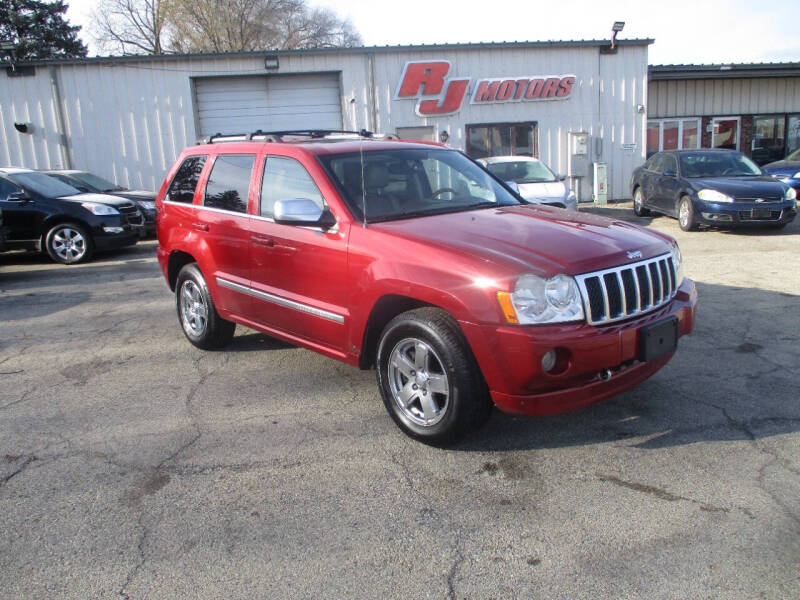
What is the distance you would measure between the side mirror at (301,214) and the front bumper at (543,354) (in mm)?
1240

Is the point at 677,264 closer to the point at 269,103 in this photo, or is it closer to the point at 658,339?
the point at 658,339

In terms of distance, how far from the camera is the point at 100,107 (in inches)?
687

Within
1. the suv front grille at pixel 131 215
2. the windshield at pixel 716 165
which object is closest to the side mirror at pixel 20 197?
the suv front grille at pixel 131 215

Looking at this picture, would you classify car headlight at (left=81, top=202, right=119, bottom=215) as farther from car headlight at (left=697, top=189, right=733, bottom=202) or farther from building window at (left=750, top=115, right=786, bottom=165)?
building window at (left=750, top=115, right=786, bottom=165)

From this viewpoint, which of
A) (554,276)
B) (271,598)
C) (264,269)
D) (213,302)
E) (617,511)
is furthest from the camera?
(213,302)

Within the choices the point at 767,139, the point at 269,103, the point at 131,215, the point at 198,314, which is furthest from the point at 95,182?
the point at 767,139

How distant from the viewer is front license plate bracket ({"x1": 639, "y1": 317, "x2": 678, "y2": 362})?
3471mm

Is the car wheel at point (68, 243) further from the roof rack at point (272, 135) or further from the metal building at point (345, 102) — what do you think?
the metal building at point (345, 102)

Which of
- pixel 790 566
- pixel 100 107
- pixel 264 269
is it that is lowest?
pixel 790 566

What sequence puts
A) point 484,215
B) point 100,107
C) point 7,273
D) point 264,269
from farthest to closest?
point 100,107 < point 7,273 < point 264,269 < point 484,215

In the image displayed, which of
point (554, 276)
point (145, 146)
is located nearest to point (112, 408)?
point (554, 276)

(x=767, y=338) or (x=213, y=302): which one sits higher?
(x=213, y=302)

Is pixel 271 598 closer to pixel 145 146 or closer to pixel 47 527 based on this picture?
pixel 47 527

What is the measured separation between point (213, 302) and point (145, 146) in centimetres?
1411
